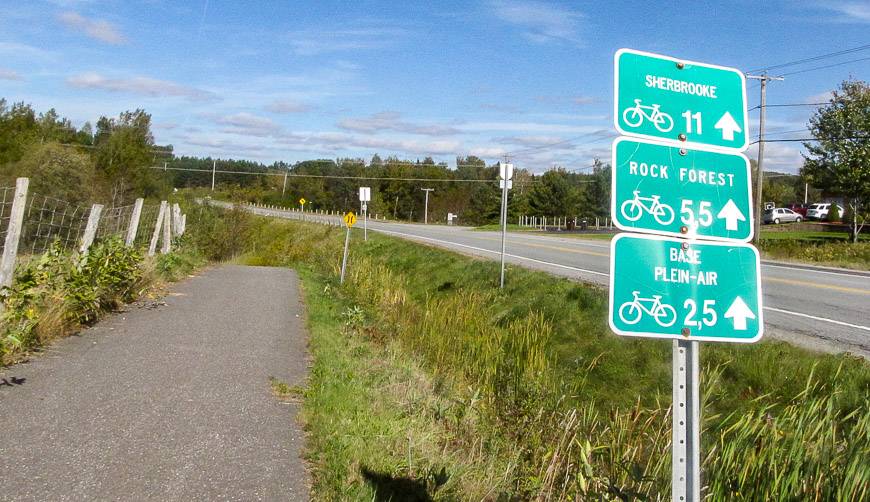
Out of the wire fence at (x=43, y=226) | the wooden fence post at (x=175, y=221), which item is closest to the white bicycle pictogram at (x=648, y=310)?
the wire fence at (x=43, y=226)

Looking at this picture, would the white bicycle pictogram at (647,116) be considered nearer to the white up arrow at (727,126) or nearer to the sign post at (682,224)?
the sign post at (682,224)

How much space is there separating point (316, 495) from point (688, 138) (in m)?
3.25

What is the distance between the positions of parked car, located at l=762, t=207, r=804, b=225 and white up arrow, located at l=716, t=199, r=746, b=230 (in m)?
65.2

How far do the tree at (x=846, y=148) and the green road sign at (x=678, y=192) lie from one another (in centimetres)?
3350

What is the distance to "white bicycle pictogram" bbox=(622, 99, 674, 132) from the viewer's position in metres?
3.24

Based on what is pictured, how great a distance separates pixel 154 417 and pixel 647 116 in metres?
4.82

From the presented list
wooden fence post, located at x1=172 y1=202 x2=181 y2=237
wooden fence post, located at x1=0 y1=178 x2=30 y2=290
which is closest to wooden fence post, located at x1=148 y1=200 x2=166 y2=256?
wooden fence post, located at x1=172 y1=202 x2=181 y2=237

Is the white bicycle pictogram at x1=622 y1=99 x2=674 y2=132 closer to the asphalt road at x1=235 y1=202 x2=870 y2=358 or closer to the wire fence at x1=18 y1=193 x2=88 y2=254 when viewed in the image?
the wire fence at x1=18 y1=193 x2=88 y2=254

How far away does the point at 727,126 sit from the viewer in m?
3.33

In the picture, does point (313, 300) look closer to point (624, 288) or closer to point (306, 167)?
point (624, 288)

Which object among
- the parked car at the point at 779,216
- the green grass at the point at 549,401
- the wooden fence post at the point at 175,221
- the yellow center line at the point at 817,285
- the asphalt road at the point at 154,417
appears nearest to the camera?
the asphalt road at the point at 154,417

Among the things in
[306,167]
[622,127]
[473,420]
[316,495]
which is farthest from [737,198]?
[306,167]

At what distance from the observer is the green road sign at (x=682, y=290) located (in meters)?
3.07

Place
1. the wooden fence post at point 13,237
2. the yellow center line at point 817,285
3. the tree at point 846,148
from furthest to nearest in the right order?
the tree at point 846,148
the yellow center line at point 817,285
the wooden fence post at point 13,237
